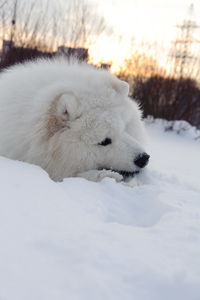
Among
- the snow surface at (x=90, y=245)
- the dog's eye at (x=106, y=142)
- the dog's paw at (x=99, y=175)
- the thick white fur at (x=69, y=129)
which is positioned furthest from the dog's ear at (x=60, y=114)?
the snow surface at (x=90, y=245)

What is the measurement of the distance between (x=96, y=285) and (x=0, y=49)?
22.2 ft

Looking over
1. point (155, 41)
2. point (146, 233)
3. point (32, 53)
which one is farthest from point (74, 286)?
point (155, 41)

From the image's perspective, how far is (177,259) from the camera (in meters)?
1.07

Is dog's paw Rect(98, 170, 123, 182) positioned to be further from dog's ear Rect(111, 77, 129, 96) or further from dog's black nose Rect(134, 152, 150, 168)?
dog's ear Rect(111, 77, 129, 96)

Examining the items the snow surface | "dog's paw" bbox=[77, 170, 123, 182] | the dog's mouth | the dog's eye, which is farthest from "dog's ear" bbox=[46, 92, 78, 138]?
the snow surface

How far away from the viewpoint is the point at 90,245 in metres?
1.11

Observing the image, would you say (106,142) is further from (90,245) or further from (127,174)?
(90,245)

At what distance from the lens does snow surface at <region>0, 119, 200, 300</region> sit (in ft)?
2.94

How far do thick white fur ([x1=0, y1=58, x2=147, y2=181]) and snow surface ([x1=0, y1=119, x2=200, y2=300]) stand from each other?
2.46ft

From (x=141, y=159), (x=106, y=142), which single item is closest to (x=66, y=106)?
(x=106, y=142)

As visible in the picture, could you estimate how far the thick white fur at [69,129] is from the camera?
2.56 meters

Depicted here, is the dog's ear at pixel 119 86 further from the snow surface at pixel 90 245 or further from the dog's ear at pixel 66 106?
the snow surface at pixel 90 245

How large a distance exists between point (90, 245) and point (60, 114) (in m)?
1.60

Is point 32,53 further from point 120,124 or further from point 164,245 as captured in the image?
point 164,245
